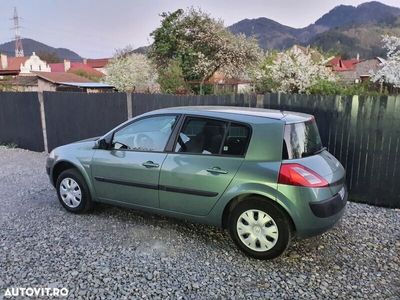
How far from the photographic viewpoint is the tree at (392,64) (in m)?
10.6

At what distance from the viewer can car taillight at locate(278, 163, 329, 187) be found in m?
3.17

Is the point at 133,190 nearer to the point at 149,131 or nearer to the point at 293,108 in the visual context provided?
the point at 149,131

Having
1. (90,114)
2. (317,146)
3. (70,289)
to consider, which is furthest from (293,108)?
(90,114)

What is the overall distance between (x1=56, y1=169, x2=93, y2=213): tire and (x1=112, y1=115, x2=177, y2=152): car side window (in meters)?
0.75

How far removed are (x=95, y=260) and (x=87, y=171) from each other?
4.56 ft

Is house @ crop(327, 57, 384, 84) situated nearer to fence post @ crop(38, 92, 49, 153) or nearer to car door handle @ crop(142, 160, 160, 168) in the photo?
fence post @ crop(38, 92, 49, 153)

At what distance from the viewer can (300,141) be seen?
3.46 m

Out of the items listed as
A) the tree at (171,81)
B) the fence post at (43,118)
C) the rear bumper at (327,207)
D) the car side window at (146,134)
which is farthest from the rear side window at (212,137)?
the tree at (171,81)

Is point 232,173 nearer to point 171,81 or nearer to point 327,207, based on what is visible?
point 327,207

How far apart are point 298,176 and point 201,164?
101 cm

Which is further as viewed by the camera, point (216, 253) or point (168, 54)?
point (168, 54)

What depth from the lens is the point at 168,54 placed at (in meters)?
25.7

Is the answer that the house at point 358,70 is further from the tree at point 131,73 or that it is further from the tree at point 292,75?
the tree at point 131,73
